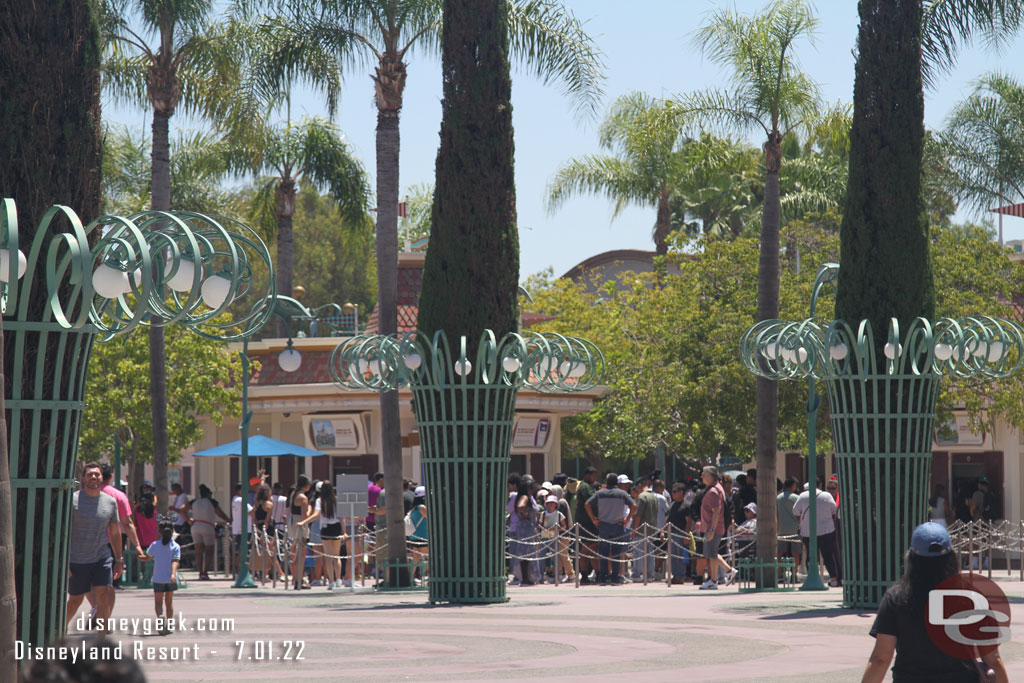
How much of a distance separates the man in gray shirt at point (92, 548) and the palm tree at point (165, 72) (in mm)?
11232

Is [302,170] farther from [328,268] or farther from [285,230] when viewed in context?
[328,268]

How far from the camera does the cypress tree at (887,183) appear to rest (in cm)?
1581

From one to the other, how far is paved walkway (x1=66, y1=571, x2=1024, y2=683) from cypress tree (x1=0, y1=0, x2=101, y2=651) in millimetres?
2736

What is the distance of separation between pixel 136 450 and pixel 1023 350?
22.6 m

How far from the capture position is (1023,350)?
54.0ft

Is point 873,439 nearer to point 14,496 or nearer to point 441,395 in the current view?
point 441,395

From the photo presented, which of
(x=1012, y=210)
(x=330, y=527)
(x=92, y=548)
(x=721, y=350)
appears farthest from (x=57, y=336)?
(x=1012, y=210)

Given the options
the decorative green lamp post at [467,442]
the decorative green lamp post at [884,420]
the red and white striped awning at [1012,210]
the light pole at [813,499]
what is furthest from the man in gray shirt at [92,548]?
the red and white striped awning at [1012,210]

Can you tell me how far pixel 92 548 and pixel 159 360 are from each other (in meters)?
12.0

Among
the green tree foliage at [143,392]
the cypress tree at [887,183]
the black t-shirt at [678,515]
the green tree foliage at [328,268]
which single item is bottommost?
the black t-shirt at [678,515]

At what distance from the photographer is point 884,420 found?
50.9 feet

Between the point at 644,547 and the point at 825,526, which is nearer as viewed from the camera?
the point at 825,526

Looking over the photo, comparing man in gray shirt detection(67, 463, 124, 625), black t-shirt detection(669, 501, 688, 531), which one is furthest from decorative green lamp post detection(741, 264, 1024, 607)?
man in gray shirt detection(67, 463, 124, 625)

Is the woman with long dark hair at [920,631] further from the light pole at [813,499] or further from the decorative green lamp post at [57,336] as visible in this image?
the light pole at [813,499]
